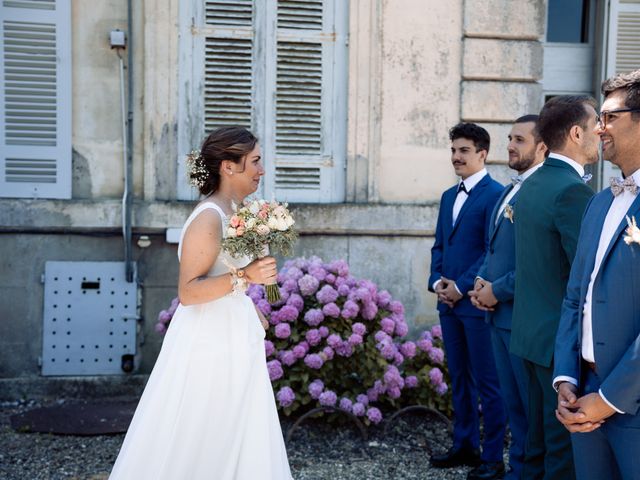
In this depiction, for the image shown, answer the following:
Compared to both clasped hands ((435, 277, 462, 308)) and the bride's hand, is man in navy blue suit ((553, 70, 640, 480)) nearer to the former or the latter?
the bride's hand

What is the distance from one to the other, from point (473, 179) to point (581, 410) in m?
2.89

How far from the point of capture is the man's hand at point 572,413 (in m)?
2.80

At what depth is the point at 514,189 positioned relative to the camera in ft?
15.7

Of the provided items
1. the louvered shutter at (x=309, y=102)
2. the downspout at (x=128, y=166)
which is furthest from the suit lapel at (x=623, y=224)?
the downspout at (x=128, y=166)

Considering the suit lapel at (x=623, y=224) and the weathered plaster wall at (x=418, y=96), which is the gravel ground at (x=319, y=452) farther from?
the suit lapel at (x=623, y=224)

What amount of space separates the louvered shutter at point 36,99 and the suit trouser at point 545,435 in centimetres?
491

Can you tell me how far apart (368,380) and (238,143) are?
286 centimetres

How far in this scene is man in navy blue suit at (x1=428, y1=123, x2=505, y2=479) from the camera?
5.34m

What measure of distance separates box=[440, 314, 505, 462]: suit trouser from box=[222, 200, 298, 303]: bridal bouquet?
1913 mm

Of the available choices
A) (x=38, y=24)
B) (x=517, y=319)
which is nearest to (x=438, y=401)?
(x=517, y=319)

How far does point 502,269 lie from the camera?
4559 mm

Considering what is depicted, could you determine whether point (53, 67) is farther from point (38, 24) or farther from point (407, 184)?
point (407, 184)

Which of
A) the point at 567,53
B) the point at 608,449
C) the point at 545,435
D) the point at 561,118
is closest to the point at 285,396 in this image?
the point at 545,435

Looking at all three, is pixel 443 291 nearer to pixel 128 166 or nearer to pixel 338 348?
pixel 338 348
